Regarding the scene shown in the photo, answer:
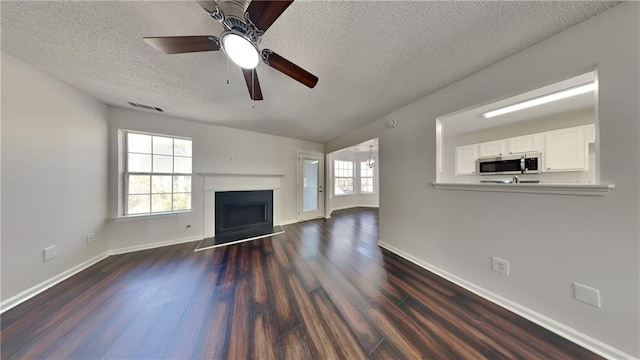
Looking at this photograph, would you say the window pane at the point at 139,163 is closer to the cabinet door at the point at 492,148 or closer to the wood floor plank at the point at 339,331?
the wood floor plank at the point at 339,331

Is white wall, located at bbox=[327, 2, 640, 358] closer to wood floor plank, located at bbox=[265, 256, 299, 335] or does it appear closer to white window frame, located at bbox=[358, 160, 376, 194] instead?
wood floor plank, located at bbox=[265, 256, 299, 335]

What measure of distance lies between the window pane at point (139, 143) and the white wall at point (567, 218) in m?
4.49

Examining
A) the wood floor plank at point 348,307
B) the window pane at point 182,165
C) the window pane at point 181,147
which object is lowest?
the wood floor plank at point 348,307

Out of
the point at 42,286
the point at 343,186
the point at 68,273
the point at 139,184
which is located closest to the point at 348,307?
the point at 42,286

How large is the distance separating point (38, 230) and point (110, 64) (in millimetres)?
1877

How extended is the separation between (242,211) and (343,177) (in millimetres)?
3810

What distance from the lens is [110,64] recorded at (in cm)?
169

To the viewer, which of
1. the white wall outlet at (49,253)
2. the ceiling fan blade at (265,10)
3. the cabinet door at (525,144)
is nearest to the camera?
the ceiling fan blade at (265,10)

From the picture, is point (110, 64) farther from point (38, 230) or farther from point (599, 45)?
point (599, 45)

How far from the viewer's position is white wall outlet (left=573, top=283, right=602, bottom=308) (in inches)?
47.1

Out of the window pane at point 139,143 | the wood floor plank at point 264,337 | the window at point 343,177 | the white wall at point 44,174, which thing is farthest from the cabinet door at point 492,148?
the white wall at point 44,174

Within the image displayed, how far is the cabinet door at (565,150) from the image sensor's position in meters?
2.67

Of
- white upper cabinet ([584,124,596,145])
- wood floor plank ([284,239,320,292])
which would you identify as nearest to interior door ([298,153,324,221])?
wood floor plank ([284,239,320,292])

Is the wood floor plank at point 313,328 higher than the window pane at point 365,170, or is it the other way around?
the window pane at point 365,170
